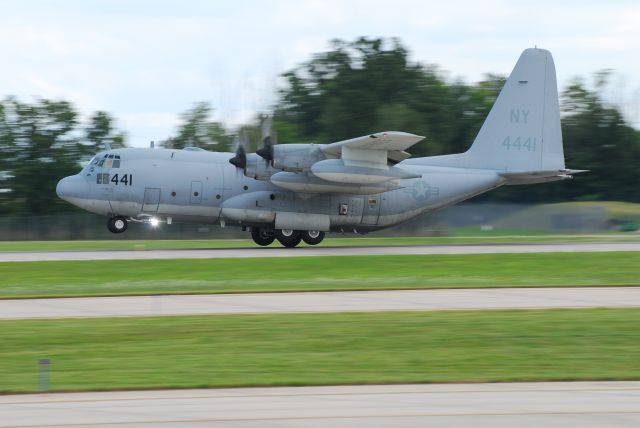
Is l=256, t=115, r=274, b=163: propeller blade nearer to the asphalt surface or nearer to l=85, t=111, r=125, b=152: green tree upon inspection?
the asphalt surface

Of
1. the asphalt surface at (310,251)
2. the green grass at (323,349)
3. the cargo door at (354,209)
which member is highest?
the cargo door at (354,209)

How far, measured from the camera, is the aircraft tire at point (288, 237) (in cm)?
3459

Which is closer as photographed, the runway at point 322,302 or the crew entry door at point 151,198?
the runway at point 322,302

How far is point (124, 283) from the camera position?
78.2ft

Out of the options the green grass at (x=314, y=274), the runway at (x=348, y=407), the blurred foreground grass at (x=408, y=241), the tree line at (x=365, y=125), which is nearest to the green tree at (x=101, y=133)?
the tree line at (x=365, y=125)

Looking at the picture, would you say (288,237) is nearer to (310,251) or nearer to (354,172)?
(310,251)

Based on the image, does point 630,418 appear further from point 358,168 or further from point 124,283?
point 358,168

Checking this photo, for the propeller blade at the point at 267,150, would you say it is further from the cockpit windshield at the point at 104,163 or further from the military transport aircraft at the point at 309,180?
the cockpit windshield at the point at 104,163

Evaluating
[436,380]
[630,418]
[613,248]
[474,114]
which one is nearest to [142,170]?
[613,248]

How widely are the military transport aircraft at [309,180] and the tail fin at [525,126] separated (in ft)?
0.13

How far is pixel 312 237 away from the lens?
35344 mm

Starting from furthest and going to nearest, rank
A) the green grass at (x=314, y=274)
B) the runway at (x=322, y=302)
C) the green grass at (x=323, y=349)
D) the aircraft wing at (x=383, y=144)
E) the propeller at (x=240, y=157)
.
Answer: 1. the propeller at (x=240, y=157)
2. the aircraft wing at (x=383, y=144)
3. the green grass at (x=314, y=274)
4. the runway at (x=322, y=302)
5. the green grass at (x=323, y=349)

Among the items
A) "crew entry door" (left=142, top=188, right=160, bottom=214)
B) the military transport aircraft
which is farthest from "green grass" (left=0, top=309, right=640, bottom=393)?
"crew entry door" (left=142, top=188, right=160, bottom=214)

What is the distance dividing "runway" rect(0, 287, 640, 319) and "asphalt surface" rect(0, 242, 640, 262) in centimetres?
898
